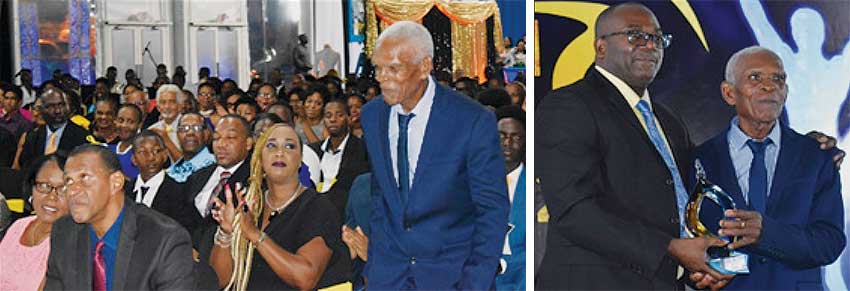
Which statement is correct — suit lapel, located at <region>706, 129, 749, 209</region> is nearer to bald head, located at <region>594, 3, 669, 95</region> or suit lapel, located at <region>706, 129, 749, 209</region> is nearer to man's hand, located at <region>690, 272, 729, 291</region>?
man's hand, located at <region>690, 272, 729, 291</region>

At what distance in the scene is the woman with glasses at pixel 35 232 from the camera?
238 inches

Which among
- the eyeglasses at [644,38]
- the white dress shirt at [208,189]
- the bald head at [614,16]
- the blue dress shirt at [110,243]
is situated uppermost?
the bald head at [614,16]

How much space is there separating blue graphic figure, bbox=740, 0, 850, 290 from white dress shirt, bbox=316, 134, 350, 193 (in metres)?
1.87

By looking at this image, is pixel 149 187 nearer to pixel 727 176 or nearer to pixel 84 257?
pixel 84 257

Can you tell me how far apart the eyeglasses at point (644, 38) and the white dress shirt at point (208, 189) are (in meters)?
1.72

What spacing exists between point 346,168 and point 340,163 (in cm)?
4

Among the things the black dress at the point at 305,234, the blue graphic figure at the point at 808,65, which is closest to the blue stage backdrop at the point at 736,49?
the blue graphic figure at the point at 808,65

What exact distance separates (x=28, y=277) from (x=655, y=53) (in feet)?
9.51

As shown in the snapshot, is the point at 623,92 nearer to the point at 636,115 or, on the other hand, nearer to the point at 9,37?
the point at 636,115

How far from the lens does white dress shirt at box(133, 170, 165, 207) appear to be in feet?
20.0

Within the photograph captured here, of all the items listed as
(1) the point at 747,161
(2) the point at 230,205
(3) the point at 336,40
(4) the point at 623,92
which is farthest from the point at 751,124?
(2) the point at 230,205

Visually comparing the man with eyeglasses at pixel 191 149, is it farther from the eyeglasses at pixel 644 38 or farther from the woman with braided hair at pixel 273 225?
the eyeglasses at pixel 644 38

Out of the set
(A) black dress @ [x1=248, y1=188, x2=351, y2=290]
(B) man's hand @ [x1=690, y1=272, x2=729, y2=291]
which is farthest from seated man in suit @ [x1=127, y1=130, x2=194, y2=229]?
(B) man's hand @ [x1=690, y1=272, x2=729, y2=291]

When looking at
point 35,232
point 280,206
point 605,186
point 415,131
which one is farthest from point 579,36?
point 35,232
